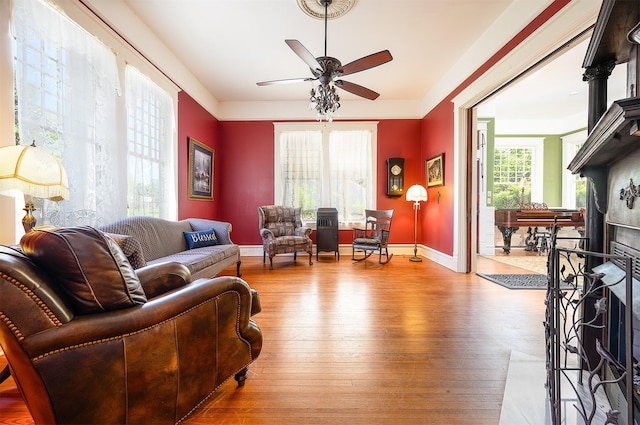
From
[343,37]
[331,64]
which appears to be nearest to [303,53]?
[331,64]

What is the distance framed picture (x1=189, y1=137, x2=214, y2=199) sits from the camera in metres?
4.29

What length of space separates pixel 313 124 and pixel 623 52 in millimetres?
4461

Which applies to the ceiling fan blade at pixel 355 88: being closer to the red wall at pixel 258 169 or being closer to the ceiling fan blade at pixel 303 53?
the ceiling fan blade at pixel 303 53

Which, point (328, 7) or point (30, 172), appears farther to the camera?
point (328, 7)

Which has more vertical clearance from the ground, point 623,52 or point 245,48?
point 245,48

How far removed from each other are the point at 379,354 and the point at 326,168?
405cm

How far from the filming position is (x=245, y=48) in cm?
346

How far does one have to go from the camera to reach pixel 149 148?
3338 millimetres

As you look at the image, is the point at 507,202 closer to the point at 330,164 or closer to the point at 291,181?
the point at 330,164

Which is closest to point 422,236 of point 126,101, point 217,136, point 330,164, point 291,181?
point 330,164

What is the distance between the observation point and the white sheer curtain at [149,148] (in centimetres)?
303

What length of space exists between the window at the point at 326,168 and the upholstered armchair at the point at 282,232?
504 millimetres

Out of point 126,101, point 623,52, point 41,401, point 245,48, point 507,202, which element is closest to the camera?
point 41,401

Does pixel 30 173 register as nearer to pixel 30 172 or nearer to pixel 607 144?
pixel 30 172
